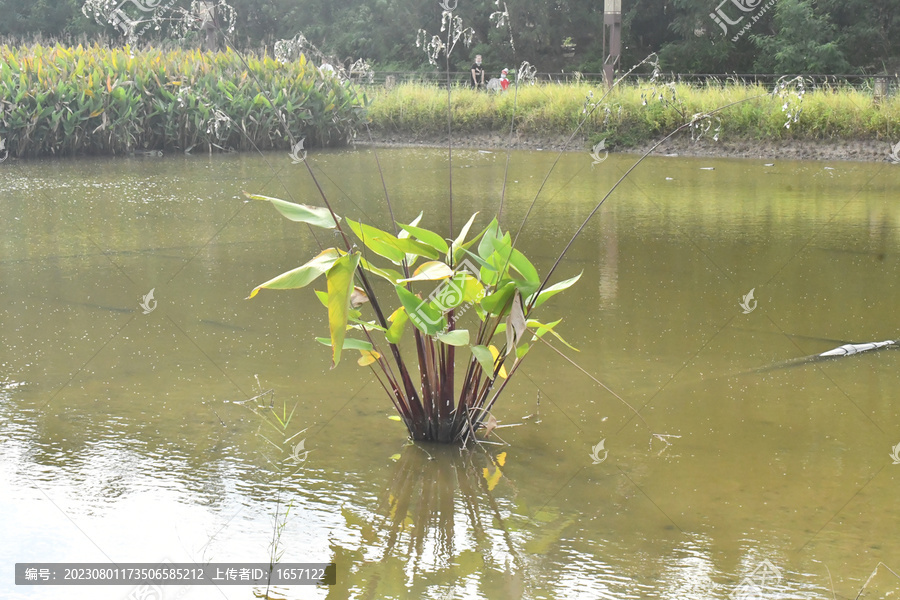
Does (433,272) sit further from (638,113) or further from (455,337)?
(638,113)

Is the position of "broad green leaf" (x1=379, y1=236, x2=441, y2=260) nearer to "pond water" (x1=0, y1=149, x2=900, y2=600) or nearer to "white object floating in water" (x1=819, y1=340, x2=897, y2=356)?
"pond water" (x1=0, y1=149, x2=900, y2=600)

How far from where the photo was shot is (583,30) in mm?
24250

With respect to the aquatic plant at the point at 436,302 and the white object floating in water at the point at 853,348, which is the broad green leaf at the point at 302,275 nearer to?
the aquatic plant at the point at 436,302

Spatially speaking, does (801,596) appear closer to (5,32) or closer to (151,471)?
(151,471)

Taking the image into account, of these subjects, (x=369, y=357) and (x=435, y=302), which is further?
(x=369, y=357)

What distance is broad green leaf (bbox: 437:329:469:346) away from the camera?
240cm

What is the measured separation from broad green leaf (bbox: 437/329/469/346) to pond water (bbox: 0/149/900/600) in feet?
1.28

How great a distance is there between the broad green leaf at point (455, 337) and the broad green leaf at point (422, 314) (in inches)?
1.6

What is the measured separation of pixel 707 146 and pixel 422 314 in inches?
368
